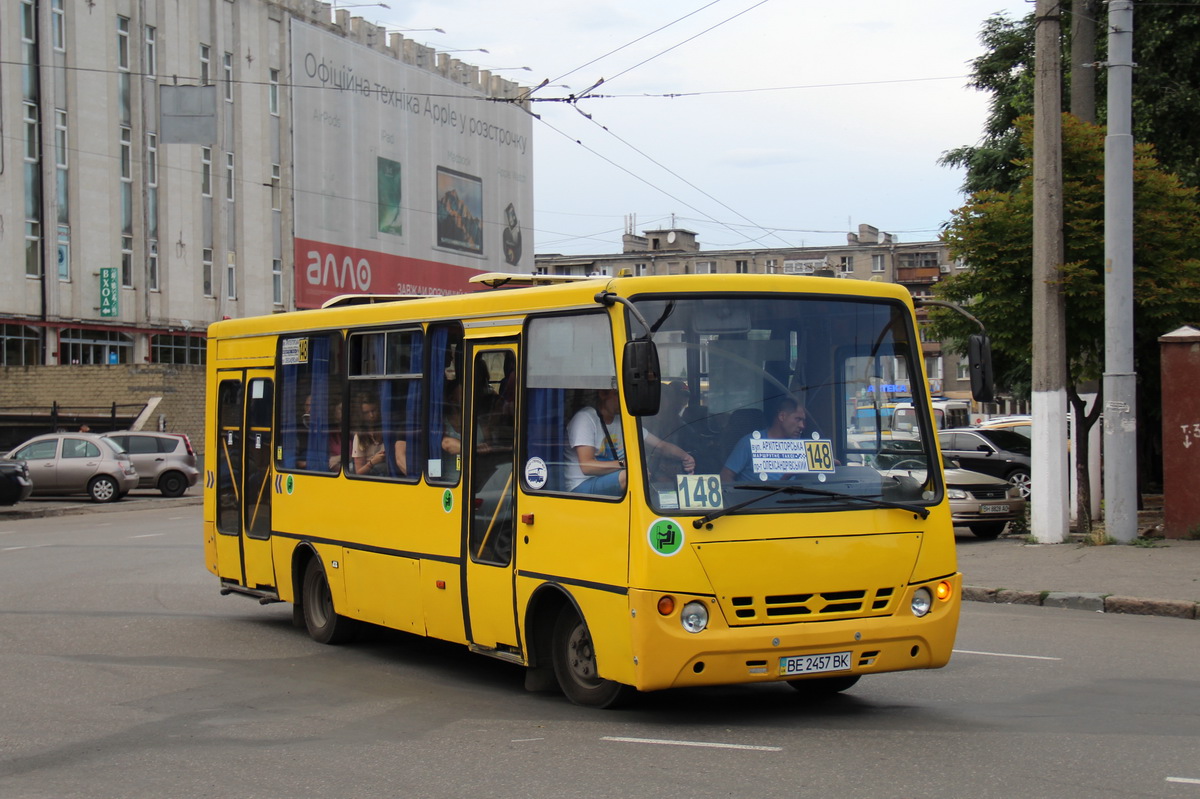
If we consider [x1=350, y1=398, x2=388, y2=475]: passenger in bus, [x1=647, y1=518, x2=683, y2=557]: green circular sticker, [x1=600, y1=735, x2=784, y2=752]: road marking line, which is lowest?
[x1=600, y1=735, x2=784, y2=752]: road marking line

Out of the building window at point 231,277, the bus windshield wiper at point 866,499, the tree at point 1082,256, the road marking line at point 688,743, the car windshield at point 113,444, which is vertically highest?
the building window at point 231,277

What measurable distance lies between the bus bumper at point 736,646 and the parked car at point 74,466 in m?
26.7

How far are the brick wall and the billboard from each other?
1766cm

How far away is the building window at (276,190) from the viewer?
61.1 metres

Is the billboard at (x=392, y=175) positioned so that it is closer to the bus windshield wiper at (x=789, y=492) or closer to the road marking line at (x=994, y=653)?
the road marking line at (x=994, y=653)

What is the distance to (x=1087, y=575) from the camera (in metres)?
15.1

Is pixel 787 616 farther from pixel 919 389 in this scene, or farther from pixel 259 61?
pixel 259 61

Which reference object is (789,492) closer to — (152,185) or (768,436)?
(768,436)

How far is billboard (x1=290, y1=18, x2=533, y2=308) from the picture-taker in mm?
62875

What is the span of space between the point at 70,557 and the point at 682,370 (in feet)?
45.0

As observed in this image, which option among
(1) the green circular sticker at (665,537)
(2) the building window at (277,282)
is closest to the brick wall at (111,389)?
(2) the building window at (277,282)

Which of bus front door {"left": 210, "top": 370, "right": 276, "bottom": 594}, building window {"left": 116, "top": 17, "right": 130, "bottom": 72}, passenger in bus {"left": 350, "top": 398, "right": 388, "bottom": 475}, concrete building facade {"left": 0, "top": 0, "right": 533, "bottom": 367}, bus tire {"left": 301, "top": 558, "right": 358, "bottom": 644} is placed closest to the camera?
passenger in bus {"left": 350, "top": 398, "right": 388, "bottom": 475}

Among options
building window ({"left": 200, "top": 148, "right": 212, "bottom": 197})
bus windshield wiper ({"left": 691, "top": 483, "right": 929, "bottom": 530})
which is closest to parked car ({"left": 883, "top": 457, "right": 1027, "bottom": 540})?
bus windshield wiper ({"left": 691, "top": 483, "right": 929, "bottom": 530})

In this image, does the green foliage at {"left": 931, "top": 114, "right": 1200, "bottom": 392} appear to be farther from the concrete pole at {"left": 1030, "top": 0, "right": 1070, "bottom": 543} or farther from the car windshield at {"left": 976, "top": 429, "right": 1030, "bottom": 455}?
the car windshield at {"left": 976, "top": 429, "right": 1030, "bottom": 455}
